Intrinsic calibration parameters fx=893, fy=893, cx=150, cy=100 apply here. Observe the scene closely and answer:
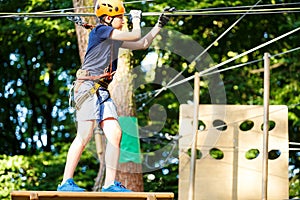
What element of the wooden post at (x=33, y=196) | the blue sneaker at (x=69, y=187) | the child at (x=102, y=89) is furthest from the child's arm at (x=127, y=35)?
the wooden post at (x=33, y=196)

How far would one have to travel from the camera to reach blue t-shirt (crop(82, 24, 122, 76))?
402 cm

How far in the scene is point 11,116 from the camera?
39.9 ft

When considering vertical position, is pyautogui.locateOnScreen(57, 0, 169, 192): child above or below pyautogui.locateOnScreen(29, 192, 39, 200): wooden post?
above

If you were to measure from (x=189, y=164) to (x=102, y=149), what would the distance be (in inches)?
49.4

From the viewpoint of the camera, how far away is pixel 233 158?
6.09 meters

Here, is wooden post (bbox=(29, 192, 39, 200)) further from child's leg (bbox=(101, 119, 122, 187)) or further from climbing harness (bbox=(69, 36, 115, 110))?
climbing harness (bbox=(69, 36, 115, 110))

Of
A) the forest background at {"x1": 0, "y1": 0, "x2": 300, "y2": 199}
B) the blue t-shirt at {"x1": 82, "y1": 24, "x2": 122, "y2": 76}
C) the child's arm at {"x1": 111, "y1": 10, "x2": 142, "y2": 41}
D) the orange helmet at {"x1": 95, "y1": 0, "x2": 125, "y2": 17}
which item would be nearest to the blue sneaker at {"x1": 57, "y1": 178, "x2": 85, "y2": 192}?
the blue t-shirt at {"x1": 82, "y1": 24, "x2": 122, "y2": 76}

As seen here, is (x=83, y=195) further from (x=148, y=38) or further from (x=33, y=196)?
(x=148, y=38)

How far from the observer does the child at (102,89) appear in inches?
156

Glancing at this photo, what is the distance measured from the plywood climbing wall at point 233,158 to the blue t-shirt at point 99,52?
2.00 m

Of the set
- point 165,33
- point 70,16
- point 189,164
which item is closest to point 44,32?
point 165,33

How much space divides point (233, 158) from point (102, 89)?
88.8 inches

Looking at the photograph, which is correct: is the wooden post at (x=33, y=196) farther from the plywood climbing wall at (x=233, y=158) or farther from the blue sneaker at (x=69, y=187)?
the plywood climbing wall at (x=233, y=158)

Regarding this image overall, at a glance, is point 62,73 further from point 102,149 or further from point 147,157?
point 102,149
